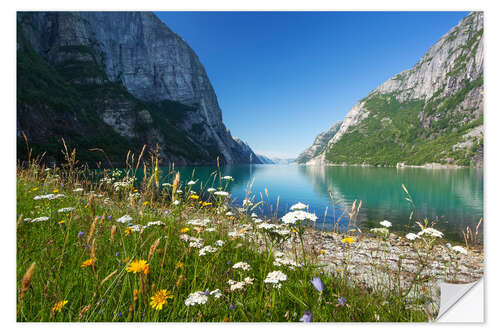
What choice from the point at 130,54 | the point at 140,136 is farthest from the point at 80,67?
the point at 130,54

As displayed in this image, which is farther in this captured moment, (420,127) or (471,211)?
(420,127)

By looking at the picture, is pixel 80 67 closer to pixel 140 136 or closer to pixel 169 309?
pixel 140 136

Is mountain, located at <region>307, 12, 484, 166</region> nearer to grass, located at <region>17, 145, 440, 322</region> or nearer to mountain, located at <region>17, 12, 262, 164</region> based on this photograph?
grass, located at <region>17, 145, 440, 322</region>

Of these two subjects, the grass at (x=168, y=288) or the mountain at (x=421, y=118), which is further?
the mountain at (x=421, y=118)

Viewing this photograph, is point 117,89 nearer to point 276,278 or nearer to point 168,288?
point 168,288
